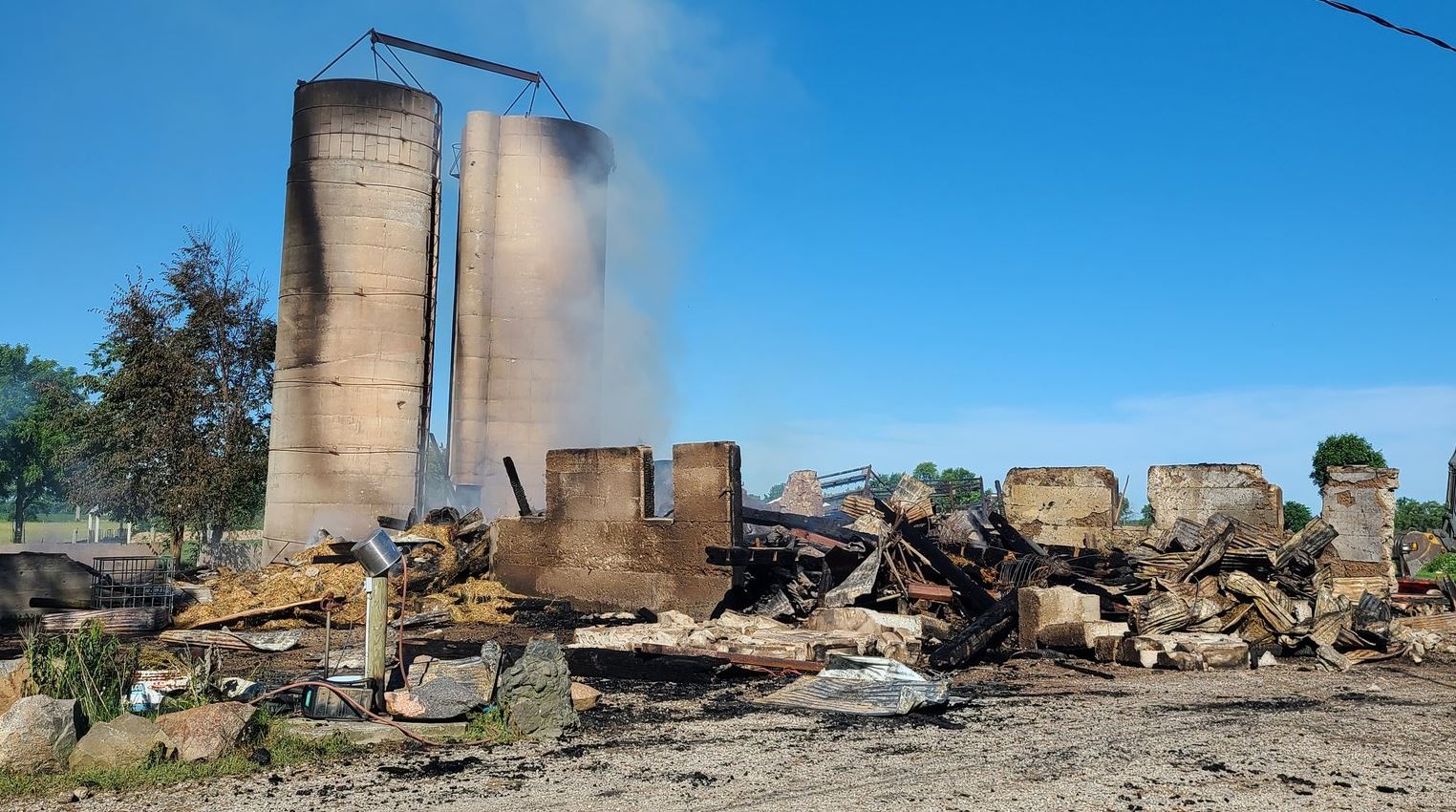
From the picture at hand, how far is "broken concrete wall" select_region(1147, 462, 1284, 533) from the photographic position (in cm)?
1418

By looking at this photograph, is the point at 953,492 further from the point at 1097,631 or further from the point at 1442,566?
the point at 1097,631

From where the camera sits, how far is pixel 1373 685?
8328 mm

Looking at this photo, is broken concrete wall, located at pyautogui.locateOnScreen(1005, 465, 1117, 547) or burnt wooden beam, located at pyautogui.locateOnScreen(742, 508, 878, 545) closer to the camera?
burnt wooden beam, located at pyautogui.locateOnScreen(742, 508, 878, 545)

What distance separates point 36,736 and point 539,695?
2.65 metres

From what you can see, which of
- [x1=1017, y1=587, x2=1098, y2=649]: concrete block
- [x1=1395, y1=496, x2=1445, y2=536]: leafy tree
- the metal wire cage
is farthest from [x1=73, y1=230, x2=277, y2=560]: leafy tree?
[x1=1395, y1=496, x2=1445, y2=536]: leafy tree

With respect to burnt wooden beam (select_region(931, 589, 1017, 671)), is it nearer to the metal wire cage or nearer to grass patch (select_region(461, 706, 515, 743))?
grass patch (select_region(461, 706, 515, 743))

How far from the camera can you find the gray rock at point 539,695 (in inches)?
255

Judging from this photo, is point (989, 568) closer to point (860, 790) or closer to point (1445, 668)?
point (1445, 668)

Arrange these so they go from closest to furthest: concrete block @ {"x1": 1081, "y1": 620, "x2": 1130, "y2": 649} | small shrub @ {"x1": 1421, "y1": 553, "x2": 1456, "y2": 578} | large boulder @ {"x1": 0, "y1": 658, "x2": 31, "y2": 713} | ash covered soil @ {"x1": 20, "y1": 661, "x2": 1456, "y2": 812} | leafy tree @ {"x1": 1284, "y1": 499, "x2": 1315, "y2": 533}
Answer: ash covered soil @ {"x1": 20, "y1": 661, "x2": 1456, "y2": 812} < large boulder @ {"x1": 0, "y1": 658, "x2": 31, "y2": 713} < concrete block @ {"x1": 1081, "y1": 620, "x2": 1130, "y2": 649} < small shrub @ {"x1": 1421, "y1": 553, "x2": 1456, "y2": 578} < leafy tree @ {"x1": 1284, "y1": 499, "x2": 1315, "y2": 533}

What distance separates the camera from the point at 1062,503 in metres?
15.7

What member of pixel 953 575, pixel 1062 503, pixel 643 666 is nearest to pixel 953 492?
pixel 1062 503

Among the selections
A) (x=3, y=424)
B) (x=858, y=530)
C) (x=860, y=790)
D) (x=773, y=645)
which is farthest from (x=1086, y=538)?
(x=3, y=424)

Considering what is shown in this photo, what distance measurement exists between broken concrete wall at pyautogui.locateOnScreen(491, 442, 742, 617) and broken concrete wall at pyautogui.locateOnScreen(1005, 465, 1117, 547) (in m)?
5.35

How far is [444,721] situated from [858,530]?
8365 mm
